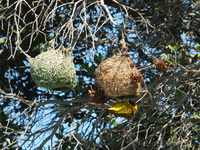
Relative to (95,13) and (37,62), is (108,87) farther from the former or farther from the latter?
(95,13)

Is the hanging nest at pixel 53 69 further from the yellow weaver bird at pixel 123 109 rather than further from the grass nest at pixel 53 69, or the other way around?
the yellow weaver bird at pixel 123 109

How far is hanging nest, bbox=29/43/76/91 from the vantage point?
3.66m

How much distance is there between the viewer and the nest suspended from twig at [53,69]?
12.0ft

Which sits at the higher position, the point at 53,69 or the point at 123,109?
the point at 53,69

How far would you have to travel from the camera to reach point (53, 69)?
12.0 feet

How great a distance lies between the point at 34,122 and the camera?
4551 mm

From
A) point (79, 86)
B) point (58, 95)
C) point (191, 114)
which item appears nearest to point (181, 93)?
point (191, 114)

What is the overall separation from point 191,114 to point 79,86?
0.99 m

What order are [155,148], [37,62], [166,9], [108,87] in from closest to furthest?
[108,87] < [37,62] < [155,148] < [166,9]

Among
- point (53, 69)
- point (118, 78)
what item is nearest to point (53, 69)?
point (53, 69)

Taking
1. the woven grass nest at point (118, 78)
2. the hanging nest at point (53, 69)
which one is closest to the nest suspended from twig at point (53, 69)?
the hanging nest at point (53, 69)

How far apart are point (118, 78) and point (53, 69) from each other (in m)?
0.50

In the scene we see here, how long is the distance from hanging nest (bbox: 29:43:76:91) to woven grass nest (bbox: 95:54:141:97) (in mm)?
293

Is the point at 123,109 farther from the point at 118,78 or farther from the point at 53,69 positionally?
the point at 53,69
